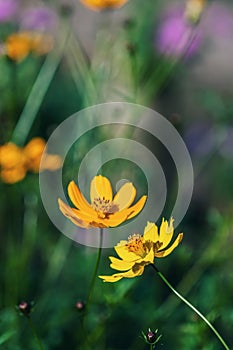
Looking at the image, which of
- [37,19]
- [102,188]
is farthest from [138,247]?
[37,19]

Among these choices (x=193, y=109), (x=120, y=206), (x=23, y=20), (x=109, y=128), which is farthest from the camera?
(x=193, y=109)

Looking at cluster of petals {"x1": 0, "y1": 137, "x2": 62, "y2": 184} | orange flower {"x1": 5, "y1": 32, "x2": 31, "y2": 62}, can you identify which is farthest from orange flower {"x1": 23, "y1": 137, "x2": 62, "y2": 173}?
orange flower {"x1": 5, "y1": 32, "x2": 31, "y2": 62}

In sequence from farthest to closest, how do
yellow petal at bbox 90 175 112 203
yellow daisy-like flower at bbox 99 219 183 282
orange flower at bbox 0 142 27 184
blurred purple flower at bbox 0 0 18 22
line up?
1. blurred purple flower at bbox 0 0 18 22
2. orange flower at bbox 0 142 27 184
3. yellow petal at bbox 90 175 112 203
4. yellow daisy-like flower at bbox 99 219 183 282

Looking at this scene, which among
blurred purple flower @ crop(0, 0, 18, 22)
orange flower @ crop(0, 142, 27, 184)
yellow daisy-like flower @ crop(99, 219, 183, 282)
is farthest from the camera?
blurred purple flower @ crop(0, 0, 18, 22)

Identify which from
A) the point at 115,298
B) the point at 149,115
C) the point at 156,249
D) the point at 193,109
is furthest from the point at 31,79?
the point at 156,249

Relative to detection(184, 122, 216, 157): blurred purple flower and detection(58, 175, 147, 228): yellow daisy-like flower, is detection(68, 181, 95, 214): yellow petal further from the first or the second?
detection(184, 122, 216, 157): blurred purple flower

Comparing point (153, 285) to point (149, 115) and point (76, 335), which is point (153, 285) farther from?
point (149, 115)

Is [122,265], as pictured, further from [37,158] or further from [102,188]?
[37,158]
